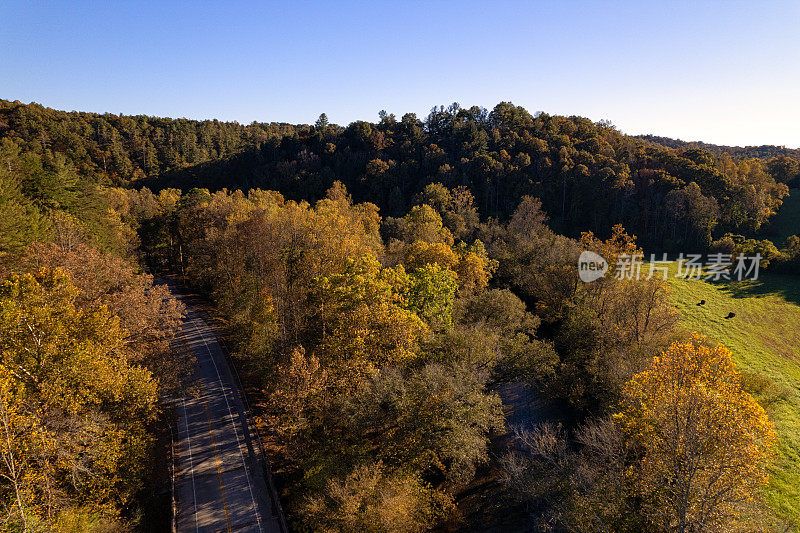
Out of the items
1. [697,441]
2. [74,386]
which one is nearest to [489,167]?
[697,441]

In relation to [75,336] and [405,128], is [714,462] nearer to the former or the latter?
[75,336]

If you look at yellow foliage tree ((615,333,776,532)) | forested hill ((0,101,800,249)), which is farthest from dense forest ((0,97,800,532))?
forested hill ((0,101,800,249))

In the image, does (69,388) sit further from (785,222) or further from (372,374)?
(785,222)

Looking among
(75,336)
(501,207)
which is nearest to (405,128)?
(501,207)

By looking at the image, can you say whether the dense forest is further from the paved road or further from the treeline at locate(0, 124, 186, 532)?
the paved road

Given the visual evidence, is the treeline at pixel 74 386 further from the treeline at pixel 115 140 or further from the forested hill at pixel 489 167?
the treeline at pixel 115 140

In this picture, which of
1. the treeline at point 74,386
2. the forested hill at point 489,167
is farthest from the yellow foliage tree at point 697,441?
the forested hill at point 489,167
